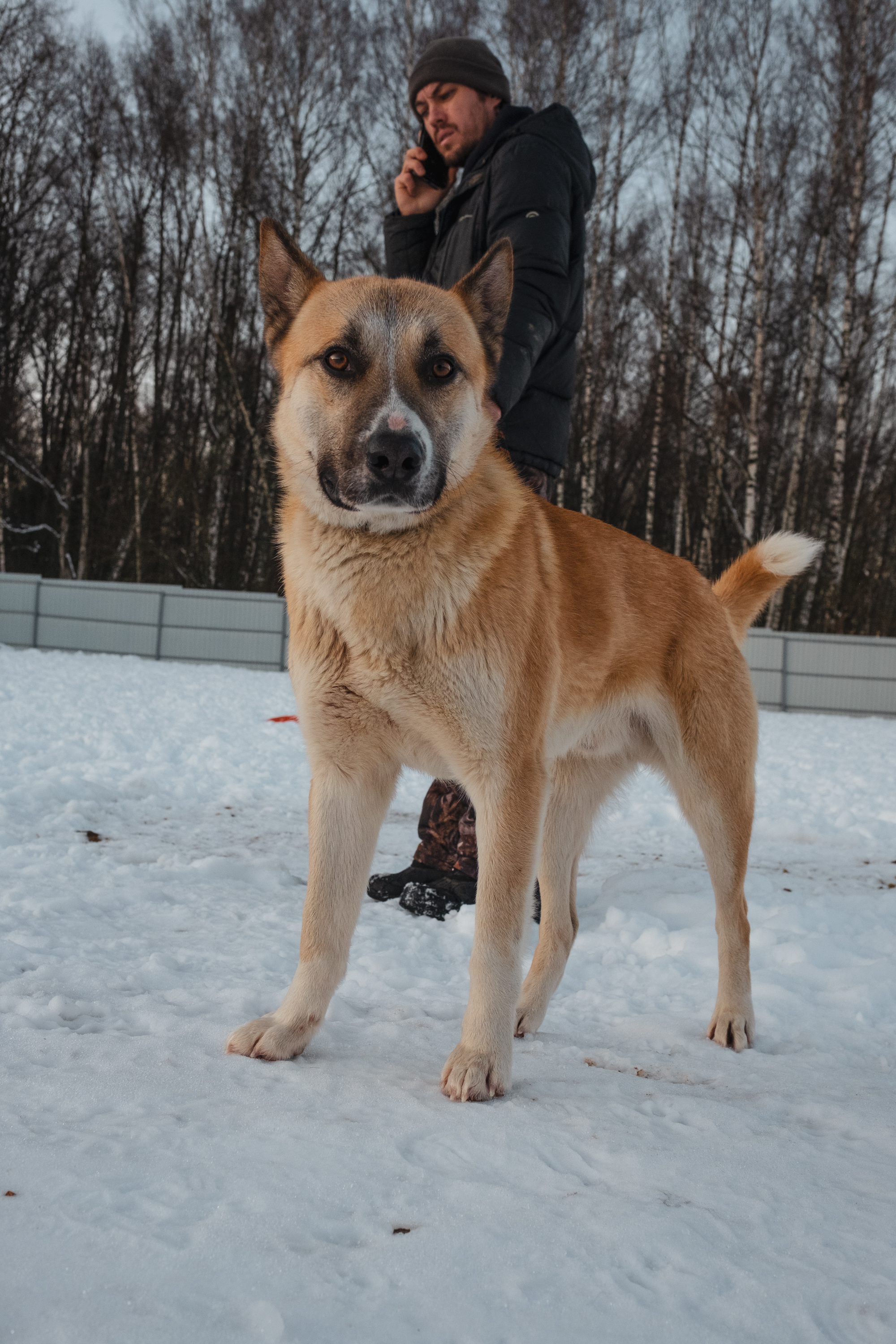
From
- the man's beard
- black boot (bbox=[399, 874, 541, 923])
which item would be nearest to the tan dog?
black boot (bbox=[399, 874, 541, 923])

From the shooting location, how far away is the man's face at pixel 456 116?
3.37m

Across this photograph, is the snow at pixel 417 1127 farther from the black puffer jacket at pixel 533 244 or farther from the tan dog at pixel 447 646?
the black puffer jacket at pixel 533 244

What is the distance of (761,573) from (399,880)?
1657 mm

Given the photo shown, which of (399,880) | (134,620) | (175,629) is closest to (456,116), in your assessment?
(399,880)

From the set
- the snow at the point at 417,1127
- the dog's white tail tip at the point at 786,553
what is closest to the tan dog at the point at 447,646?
the snow at the point at 417,1127

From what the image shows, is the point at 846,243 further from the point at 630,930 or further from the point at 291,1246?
the point at 291,1246

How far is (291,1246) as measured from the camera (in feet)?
3.93

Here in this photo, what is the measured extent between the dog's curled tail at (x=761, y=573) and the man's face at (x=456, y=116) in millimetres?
1781

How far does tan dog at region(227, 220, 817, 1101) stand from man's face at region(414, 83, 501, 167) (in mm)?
1410

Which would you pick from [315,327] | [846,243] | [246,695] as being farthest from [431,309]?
[846,243]

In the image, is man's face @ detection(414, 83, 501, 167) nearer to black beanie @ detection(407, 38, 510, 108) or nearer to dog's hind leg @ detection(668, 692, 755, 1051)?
black beanie @ detection(407, 38, 510, 108)

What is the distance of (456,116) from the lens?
3396 mm

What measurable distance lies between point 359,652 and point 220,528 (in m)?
19.1

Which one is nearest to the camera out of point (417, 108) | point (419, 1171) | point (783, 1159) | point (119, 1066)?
point (419, 1171)
